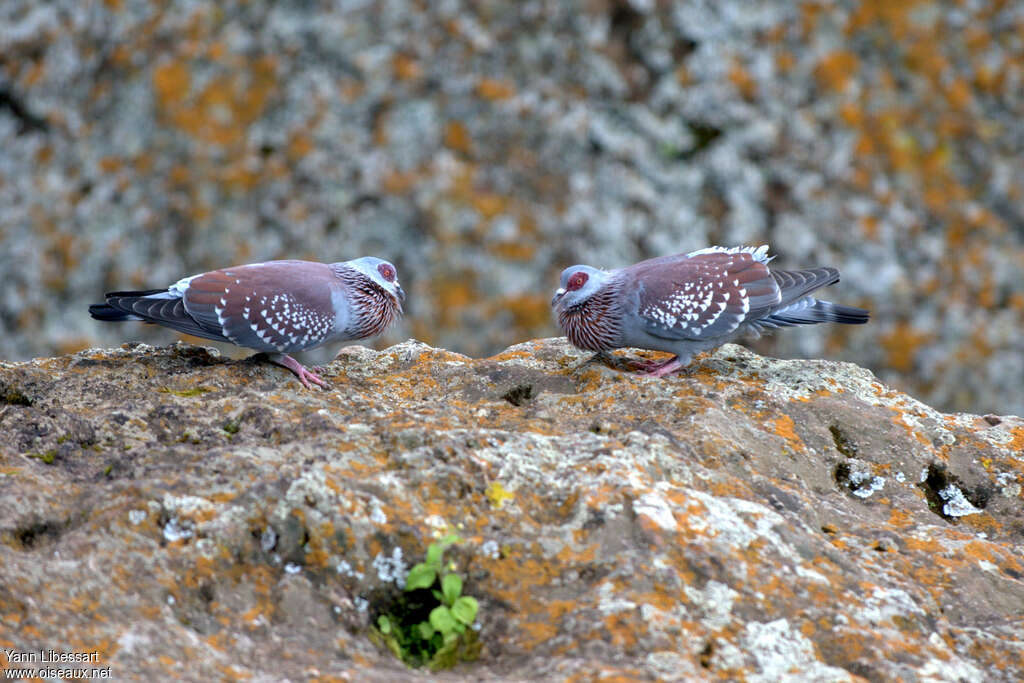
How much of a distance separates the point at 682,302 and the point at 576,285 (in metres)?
0.63

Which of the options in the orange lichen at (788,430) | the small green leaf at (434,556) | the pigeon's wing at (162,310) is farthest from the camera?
the pigeon's wing at (162,310)

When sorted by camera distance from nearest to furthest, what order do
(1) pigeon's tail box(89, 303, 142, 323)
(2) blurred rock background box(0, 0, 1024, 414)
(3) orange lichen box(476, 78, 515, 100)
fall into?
(1) pigeon's tail box(89, 303, 142, 323), (2) blurred rock background box(0, 0, 1024, 414), (3) orange lichen box(476, 78, 515, 100)

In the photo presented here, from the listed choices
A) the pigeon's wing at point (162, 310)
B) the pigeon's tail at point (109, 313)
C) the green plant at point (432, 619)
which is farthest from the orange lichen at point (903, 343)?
the green plant at point (432, 619)

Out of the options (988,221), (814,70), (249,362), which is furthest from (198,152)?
(988,221)

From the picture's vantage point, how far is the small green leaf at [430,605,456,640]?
115 inches

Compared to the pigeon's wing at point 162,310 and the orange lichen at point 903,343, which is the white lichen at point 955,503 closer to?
the pigeon's wing at point 162,310

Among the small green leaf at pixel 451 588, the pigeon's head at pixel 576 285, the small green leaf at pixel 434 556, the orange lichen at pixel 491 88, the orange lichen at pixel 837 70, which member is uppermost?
the orange lichen at pixel 837 70

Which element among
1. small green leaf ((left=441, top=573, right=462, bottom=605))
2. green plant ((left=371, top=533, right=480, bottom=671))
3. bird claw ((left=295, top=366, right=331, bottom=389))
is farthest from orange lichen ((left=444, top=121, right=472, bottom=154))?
small green leaf ((left=441, top=573, right=462, bottom=605))

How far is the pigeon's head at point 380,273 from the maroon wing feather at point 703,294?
4.47ft

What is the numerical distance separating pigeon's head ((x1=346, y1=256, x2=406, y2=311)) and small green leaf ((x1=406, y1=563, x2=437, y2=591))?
279cm

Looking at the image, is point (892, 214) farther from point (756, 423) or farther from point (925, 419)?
point (756, 423)

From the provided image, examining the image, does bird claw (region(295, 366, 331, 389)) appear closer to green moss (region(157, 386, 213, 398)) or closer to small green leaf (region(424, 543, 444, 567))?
green moss (region(157, 386, 213, 398))

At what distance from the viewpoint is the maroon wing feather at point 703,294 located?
17.0ft

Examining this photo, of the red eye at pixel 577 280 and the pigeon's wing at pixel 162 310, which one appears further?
the red eye at pixel 577 280
